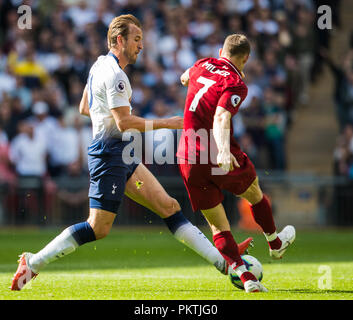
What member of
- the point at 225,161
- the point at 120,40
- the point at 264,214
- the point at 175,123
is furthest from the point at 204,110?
the point at 264,214

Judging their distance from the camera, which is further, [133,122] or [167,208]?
[167,208]

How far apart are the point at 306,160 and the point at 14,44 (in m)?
7.67

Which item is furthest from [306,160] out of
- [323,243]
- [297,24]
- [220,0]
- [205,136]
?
[205,136]

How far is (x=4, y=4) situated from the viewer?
20328 mm

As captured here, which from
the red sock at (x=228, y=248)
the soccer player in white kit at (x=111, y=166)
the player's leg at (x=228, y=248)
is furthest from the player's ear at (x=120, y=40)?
the red sock at (x=228, y=248)

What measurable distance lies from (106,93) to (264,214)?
2.01 m

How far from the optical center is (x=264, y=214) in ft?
26.4

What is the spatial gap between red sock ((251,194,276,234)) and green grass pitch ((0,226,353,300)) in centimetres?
57

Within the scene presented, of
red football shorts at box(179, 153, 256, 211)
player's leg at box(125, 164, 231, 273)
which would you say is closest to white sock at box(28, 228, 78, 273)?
player's leg at box(125, 164, 231, 273)

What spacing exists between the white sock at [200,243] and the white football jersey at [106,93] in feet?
3.70

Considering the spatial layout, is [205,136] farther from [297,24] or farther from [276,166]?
[297,24]

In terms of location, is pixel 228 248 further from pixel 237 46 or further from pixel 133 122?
pixel 237 46

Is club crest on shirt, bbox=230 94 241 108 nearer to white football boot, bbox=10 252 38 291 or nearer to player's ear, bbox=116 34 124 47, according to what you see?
player's ear, bbox=116 34 124 47

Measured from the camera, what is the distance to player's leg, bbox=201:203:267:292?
286 inches
